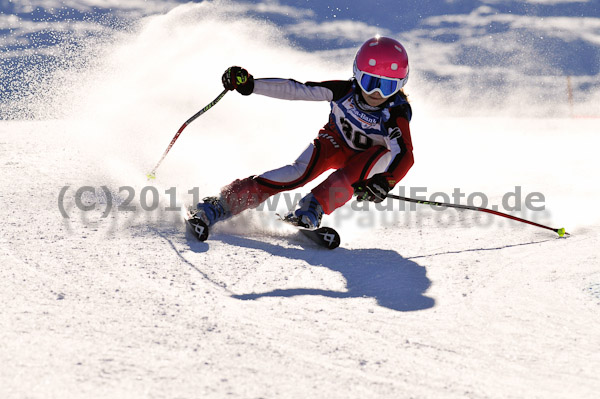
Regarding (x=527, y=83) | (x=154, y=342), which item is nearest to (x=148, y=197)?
(x=154, y=342)

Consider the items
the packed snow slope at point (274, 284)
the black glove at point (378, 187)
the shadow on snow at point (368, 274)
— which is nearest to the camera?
the packed snow slope at point (274, 284)

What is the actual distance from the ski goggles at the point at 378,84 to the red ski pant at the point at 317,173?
433 mm

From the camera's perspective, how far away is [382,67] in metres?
4.38

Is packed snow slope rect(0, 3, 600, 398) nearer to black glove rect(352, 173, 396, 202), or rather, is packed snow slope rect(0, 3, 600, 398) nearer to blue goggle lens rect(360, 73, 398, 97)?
black glove rect(352, 173, 396, 202)

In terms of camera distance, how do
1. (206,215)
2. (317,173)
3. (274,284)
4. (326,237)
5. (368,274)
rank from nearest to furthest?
1. (274,284)
2. (368,274)
3. (326,237)
4. (206,215)
5. (317,173)

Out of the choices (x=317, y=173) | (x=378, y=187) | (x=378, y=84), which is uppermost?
(x=378, y=84)

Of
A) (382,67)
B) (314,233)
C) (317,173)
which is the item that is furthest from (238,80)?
(314,233)

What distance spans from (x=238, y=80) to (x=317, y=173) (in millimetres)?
936

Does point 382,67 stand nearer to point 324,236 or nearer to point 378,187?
point 378,187

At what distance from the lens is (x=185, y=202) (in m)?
4.98

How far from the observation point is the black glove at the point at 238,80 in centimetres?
441

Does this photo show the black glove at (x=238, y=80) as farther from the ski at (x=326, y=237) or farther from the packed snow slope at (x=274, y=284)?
the ski at (x=326, y=237)

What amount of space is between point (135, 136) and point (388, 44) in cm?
409

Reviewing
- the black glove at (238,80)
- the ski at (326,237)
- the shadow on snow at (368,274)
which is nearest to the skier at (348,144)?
the black glove at (238,80)
